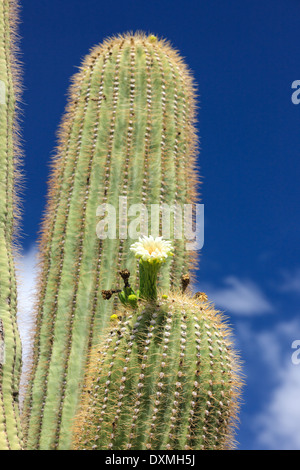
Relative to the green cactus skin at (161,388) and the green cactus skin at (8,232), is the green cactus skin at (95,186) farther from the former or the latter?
the green cactus skin at (161,388)

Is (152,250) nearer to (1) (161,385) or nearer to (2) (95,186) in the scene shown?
(1) (161,385)

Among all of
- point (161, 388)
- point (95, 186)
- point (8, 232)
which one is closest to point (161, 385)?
point (161, 388)

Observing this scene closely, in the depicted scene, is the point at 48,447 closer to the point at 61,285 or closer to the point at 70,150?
the point at 61,285

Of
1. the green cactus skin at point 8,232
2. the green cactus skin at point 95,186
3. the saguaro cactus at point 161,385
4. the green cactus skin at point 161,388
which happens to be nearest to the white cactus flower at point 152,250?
the saguaro cactus at point 161,385

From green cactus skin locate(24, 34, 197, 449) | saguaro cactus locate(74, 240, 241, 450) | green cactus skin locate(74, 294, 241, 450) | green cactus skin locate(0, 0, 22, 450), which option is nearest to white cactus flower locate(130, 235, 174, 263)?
saguaro cactus locate(74, 240, 241, 450)

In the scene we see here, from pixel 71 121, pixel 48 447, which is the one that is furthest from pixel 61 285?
pixel 71 121

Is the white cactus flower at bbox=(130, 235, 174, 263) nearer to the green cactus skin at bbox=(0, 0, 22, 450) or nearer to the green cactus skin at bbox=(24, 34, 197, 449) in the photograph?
the green cactus skin at bbox=(0, 0, 22, 450)
